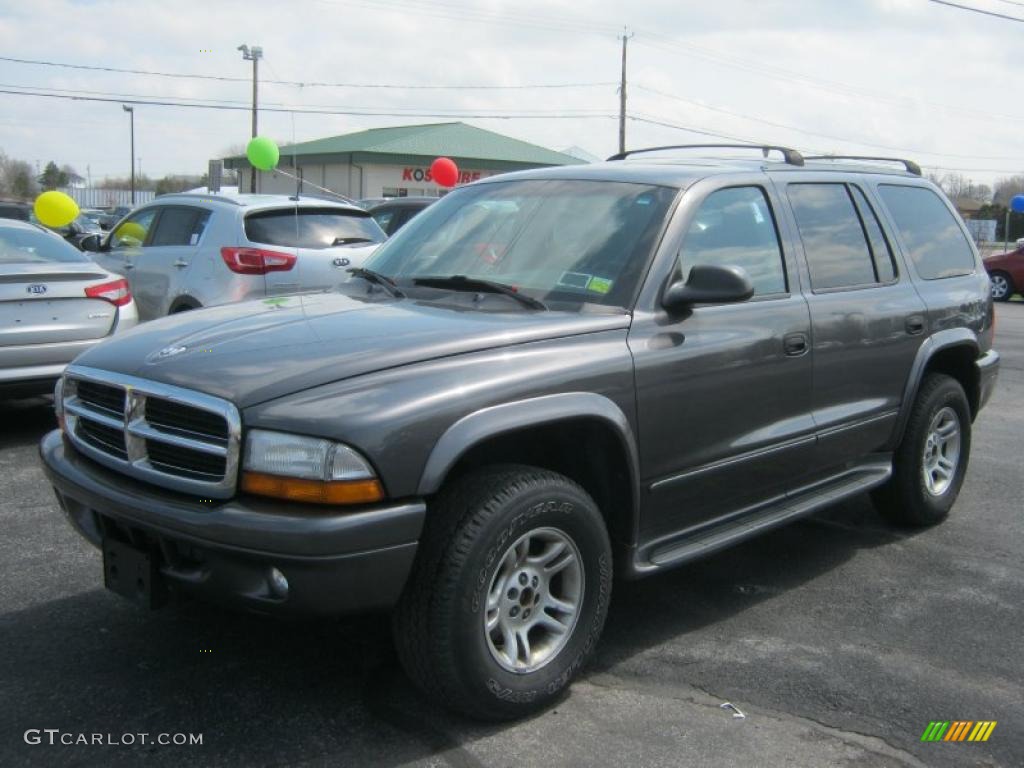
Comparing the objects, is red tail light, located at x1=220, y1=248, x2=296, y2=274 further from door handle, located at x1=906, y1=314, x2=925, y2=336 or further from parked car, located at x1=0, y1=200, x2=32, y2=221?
parked car, located at x1=0, y1=200, x2=32, y2=221

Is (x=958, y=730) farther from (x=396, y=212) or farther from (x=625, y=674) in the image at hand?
(x=396, y=212)

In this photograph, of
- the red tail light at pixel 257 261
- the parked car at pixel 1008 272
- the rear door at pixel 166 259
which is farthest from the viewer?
the parked car at pixel 1008 272

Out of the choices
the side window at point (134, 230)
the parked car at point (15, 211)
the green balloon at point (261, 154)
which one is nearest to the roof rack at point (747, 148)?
the side window at point (134, 230)

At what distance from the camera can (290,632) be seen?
4.02 metres

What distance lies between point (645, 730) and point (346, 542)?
3.92ft

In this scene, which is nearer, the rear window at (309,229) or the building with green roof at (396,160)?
the rear window at (309,229)

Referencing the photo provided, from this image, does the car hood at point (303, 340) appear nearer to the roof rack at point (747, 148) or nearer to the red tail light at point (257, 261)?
the roof rack at point (747, 148)

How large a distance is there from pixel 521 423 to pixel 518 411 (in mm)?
39

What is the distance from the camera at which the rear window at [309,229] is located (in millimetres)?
8680

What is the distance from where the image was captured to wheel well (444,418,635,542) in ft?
11.6

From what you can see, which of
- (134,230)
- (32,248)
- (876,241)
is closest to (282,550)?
(876,241)

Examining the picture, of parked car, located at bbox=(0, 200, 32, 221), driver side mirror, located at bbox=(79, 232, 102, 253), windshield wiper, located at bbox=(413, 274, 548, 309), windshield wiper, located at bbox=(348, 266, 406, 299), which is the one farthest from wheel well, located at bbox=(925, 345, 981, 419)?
parked car, located at bbox=(0, 200, 32, 221)

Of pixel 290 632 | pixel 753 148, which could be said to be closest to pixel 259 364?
pixel 290 632

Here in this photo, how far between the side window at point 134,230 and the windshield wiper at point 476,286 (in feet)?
21.4
